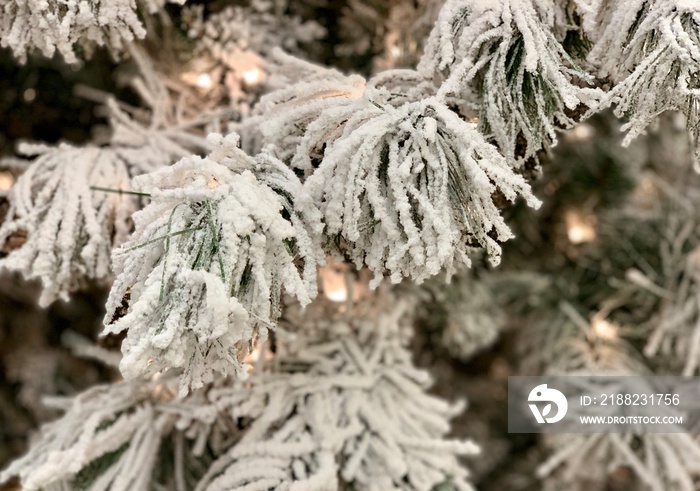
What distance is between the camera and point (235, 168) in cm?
47

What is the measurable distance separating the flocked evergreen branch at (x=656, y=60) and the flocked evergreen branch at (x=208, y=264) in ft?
0.83

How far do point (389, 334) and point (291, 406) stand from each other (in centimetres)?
14

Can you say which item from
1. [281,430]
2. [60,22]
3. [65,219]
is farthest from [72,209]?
[281,430]

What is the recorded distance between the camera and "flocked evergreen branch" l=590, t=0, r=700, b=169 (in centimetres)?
44

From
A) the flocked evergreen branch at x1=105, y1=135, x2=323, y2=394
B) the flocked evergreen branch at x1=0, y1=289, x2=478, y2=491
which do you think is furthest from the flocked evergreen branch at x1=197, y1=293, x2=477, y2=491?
the flocked evergreen branch at x1=105, y1=135, x2=323, y2=394

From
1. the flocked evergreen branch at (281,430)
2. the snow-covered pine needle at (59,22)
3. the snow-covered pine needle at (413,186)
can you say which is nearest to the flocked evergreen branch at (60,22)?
the snow-covered pine needle at (59,22)

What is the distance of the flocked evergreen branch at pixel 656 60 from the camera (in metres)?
0.44

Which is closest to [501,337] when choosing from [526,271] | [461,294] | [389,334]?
[526,271]

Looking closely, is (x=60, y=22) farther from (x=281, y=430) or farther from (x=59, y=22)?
(x=281, y=430)

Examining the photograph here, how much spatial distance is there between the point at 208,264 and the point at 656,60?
349mm

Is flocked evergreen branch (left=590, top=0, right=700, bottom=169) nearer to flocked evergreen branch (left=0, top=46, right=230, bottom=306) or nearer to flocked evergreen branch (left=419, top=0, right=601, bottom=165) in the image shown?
flocked evergreen branch (left=419, top=0, right=601, bottom=165)

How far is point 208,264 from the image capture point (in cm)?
42

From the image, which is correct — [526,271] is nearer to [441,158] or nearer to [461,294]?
[461,294]

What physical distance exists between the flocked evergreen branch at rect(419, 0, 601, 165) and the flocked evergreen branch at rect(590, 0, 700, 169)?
33mm
